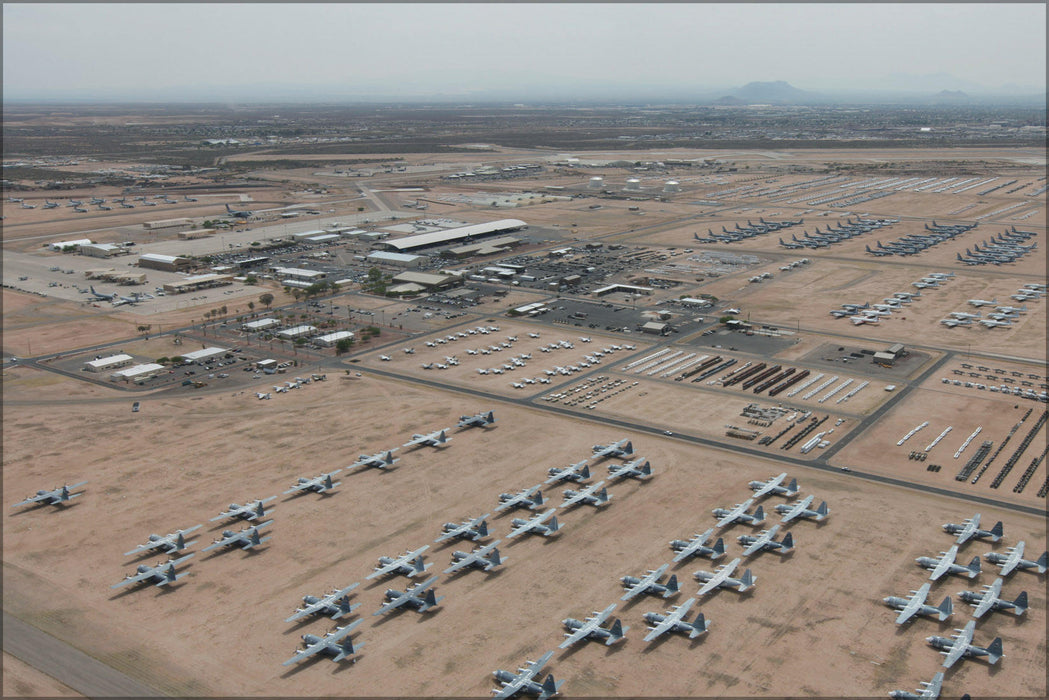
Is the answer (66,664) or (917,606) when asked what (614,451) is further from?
(66,664)

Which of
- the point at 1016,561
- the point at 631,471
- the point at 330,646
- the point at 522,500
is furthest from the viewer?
the point at 631,471

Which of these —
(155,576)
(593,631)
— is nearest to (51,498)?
(155,576)

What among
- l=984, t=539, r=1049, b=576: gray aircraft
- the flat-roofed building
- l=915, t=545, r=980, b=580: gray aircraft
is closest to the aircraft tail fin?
l=915, t=545, r=980, b=580: gray aircraft

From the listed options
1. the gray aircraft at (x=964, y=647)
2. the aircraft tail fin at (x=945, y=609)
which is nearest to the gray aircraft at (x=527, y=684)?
the gray aircraft at (x=964, y=647)

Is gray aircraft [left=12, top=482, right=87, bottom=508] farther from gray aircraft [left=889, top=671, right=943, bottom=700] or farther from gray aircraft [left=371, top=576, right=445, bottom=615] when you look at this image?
gray aircraft [left=889, top=671, right=943, bottom=700]

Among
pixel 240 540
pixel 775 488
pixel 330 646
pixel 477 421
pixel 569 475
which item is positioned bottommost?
pixel 330 646
